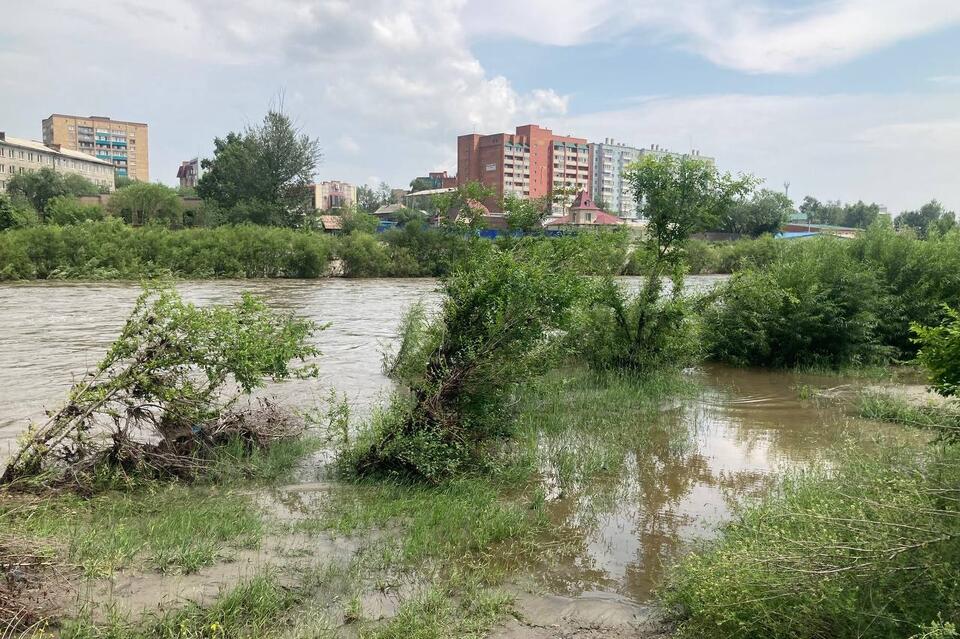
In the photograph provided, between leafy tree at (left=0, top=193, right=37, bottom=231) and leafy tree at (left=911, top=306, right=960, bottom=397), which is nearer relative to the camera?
leafy tree at (left=911, top=306, right=960, bottom=397)

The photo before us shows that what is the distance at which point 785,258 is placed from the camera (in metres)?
18.3

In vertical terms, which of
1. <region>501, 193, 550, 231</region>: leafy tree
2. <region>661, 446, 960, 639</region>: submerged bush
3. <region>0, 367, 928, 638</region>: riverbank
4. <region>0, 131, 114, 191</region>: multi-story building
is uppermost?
<region>0, 131, 114, 191</region>: multi-story building

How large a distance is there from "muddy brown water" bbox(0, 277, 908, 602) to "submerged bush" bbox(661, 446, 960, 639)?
4.11 feet

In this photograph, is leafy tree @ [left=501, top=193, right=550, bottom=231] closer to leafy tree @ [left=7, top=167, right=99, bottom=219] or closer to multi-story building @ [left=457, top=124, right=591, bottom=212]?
Result: leafy tree @ [left=7, top=167, right=99, bottom=219]

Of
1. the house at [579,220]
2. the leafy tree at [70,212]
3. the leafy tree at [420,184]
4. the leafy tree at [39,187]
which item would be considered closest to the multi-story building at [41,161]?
the leafy tree at [39,187]

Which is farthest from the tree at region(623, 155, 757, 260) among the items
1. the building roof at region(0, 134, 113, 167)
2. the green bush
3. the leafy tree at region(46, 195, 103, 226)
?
the building roof at region(0, 134, 113, 167)

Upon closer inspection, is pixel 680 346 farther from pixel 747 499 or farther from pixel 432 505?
pixel 432 505

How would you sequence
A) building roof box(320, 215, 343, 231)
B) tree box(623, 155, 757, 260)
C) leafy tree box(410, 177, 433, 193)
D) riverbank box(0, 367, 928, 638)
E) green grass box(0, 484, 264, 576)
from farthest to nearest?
leafy tree box(410, 177, 433, 193) → building roof box(320, 215, 343, 231) → tree box(623, 155, 757, 260) → green grass box(0, 484, 264, 576) → riverbank box(0, 367, 928, 638)

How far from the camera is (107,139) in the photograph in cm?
16425

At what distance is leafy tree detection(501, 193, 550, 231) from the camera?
36.8 ft

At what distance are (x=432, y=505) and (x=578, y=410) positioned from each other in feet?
15.8

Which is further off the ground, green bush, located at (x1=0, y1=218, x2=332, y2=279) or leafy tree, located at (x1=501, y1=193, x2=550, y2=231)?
leafy tree, located at (x1=501, y1=193, x2=550, y2=231)

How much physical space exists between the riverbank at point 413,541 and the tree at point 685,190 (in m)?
4.90

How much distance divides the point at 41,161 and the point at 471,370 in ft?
410
